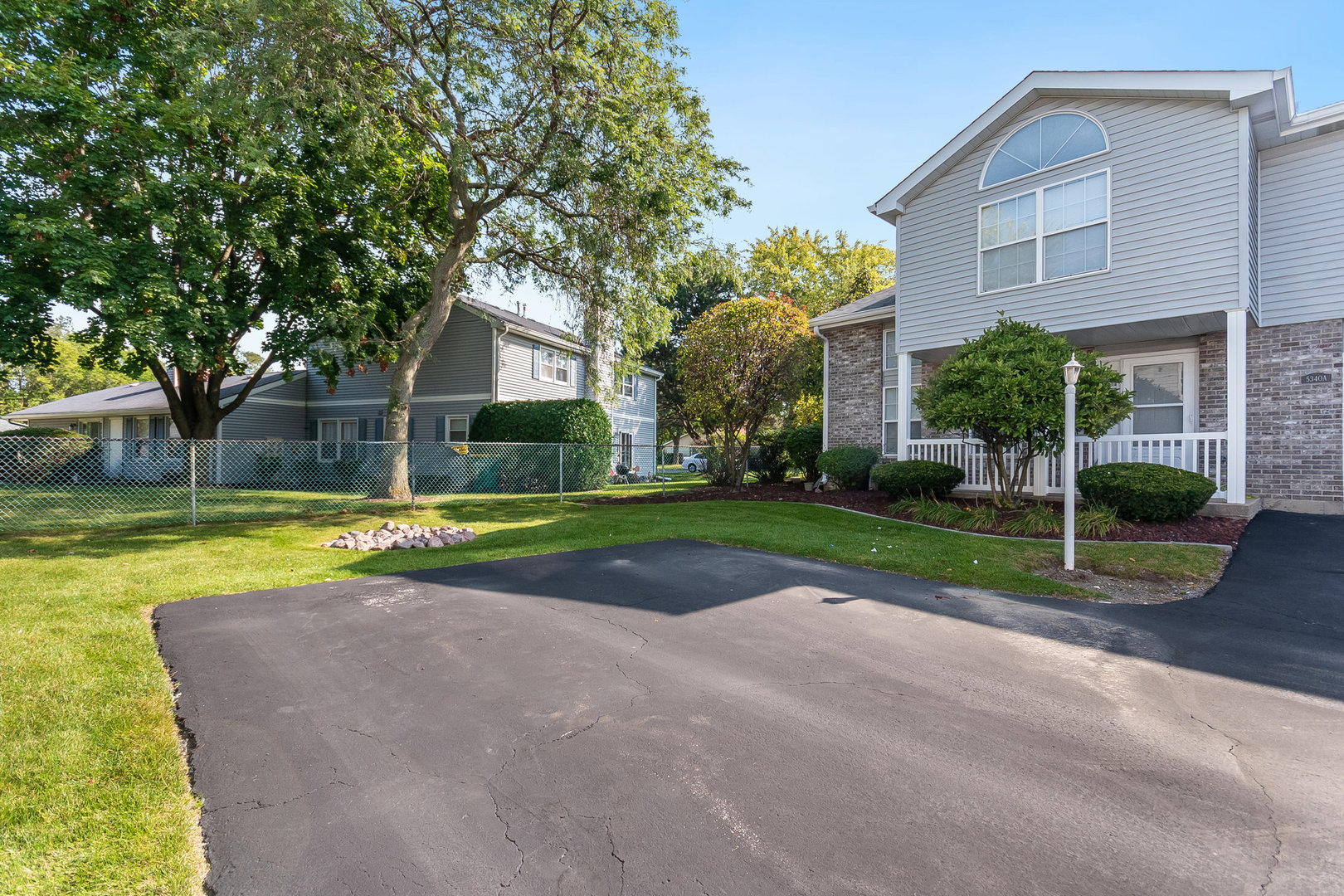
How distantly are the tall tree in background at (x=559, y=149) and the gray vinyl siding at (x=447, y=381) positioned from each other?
5046 mm

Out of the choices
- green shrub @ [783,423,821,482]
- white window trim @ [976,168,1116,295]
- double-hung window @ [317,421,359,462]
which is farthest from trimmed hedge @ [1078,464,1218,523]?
double-hung window @ [317,421,359,462]

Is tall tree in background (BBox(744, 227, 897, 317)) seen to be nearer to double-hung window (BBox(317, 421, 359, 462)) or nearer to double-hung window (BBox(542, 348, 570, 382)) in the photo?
double-hung window (BBox(542, 348, 570, 382))

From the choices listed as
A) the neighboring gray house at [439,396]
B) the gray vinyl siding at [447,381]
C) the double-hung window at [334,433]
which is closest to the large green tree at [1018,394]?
the neighboring gray house at [439,396]

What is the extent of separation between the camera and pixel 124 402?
80.9 ft

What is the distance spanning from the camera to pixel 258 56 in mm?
10156

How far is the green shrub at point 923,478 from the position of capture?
38.5 ft

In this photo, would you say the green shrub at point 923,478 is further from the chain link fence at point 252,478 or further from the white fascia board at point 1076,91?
the chain link fence at point 252,478

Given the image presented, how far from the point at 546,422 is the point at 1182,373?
1494 cm

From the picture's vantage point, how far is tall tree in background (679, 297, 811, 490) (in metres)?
16.4

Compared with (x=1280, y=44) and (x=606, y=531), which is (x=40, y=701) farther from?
(x=1280, y=44)

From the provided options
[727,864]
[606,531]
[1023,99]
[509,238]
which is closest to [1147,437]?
[1023,99]

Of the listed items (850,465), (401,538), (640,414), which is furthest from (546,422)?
(401,538)

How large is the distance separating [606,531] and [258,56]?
32.4 feet

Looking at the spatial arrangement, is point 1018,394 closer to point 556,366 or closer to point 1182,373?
point 1182,373
